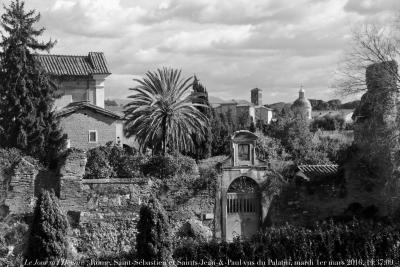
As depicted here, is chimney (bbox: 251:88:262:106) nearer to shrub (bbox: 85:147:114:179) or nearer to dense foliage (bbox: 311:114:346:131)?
dense foliage (bbox: 311:114:346:131)

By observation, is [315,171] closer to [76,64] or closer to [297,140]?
[297,140]

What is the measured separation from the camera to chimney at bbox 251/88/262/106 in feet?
355

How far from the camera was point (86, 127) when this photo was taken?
36.4m

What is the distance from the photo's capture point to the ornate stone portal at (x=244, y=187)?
29562 millimetres

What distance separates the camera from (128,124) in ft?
109

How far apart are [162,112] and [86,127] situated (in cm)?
627

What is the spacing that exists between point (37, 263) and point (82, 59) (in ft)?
74.5

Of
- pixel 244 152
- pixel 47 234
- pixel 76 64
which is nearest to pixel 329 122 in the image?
pixel 76 64

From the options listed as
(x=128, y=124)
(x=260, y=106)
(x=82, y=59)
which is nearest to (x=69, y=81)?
(x=82, y=59)

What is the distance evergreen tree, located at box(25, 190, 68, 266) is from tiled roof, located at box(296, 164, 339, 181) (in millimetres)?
12387

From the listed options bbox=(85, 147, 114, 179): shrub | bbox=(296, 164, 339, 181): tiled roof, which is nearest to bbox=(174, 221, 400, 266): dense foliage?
bbox=(296, 164, 339, 181): tiled roof

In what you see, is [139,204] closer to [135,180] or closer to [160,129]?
[135,180]

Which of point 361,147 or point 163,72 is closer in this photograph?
point 361,147

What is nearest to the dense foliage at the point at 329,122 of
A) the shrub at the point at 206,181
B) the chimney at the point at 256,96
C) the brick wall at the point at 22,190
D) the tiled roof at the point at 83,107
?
the chimney at the point at 256,96
